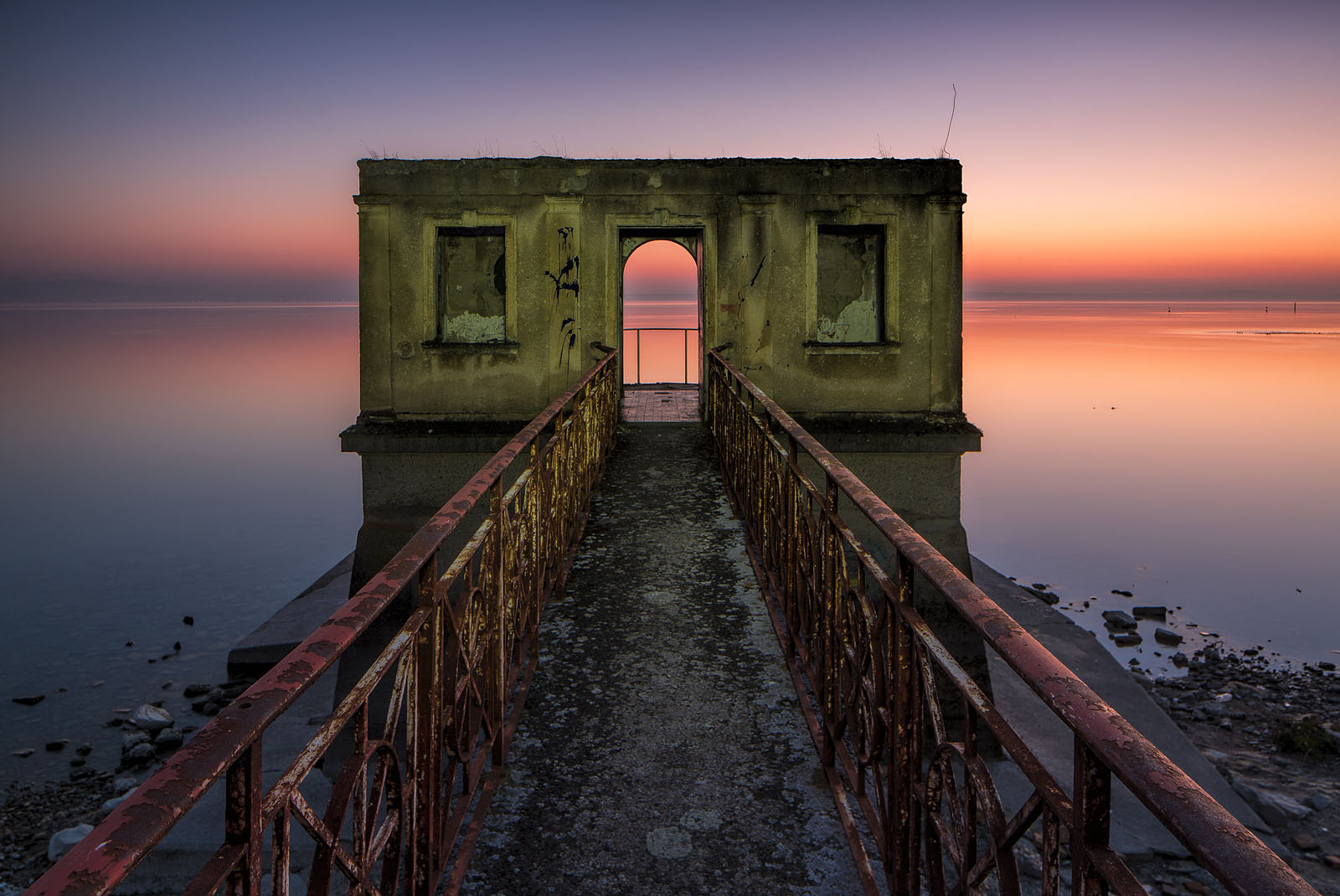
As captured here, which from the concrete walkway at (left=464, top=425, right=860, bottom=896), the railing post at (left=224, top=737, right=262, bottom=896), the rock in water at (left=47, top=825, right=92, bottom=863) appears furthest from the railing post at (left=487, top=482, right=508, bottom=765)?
the rock in water at (left=47, top=825, right=92, bottom=863)

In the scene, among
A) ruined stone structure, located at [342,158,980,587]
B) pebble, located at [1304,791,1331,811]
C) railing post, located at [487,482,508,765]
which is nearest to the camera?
railing post, located at [487,482,508,765]

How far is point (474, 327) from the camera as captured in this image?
13266mm

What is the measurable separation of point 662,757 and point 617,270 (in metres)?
10.2

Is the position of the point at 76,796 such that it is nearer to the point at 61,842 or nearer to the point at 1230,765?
the point at 61,842

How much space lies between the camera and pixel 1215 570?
26.3 meters

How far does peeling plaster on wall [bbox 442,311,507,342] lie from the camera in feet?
43.5

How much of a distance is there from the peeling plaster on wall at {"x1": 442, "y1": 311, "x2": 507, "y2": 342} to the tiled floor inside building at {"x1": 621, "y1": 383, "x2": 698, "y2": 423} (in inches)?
89.6

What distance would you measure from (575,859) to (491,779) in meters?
0.56

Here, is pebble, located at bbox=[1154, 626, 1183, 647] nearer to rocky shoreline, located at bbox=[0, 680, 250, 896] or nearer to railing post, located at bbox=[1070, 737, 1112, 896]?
rocky shoreline, located at bbox=[0, 680, 250, 896]

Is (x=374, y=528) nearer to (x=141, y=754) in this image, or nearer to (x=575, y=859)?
(x=141, y=754)

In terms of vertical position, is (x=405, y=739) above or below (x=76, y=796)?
above

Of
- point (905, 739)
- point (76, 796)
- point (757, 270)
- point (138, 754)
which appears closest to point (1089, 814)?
point (905, 739)

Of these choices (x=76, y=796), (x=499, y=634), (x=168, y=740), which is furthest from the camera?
(x=168, y=740)

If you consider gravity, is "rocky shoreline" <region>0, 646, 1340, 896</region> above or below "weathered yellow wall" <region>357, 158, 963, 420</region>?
below
